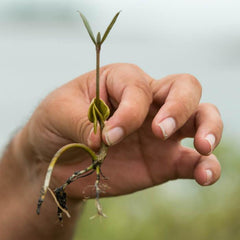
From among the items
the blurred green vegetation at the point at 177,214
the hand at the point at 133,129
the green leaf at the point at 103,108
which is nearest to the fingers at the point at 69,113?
the hand at the point at 133,129

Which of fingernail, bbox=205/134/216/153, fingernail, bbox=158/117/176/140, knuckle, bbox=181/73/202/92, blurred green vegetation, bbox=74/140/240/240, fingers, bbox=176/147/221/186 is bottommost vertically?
blurred green vegetation, bbox=74/140/240/240

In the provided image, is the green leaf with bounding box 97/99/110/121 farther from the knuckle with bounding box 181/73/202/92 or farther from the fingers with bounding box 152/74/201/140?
the knuckle with bounding box 181/73/202/92

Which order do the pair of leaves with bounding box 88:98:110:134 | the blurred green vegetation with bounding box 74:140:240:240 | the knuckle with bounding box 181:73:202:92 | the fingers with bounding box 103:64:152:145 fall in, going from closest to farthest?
the pair of leaves with bounding box 88:98:110:134, the fingers with bounding box 103:64:152:145, the knuckle with bounding box 181:73:202:92, the blurred green vegetation with bounding box 74:140:240:240

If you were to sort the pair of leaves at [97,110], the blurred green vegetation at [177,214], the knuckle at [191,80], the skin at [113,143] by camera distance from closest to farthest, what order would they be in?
the pair of leaves at [97,110] → the skin at [113,143] → the knuckle at [191,80] → the blurred green vegetation at [177,214]

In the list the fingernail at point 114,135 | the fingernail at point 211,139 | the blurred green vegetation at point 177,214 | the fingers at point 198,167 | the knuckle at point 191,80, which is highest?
the knuckle at point 191,80

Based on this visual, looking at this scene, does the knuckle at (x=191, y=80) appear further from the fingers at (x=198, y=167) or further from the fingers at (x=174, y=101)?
the fingers at (x=198, y=167)

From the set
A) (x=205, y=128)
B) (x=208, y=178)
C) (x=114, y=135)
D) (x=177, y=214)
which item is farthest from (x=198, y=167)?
(x=177, y=214)

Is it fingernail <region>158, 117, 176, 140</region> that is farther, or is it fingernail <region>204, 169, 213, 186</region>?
fingernail <region>204, 169, 213, 186</region>

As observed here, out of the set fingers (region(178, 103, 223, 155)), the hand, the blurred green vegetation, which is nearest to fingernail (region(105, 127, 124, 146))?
the hand

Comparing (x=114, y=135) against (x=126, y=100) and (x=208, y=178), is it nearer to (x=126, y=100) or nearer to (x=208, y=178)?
(x=126, y=100)
